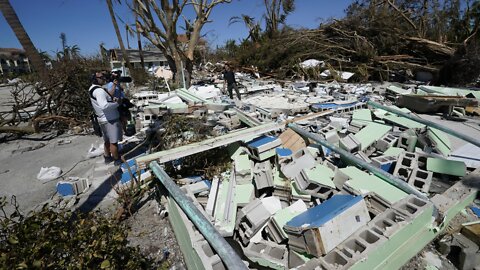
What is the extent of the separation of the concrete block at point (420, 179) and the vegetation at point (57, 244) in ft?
10.6

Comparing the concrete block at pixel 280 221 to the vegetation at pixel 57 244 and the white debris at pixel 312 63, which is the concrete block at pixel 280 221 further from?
the white debris at pixel 312 63

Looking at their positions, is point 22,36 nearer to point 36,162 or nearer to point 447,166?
point 36,162

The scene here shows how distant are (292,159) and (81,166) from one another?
380 cm

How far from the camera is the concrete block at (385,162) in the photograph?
344 cm

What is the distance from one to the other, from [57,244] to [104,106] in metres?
2.47

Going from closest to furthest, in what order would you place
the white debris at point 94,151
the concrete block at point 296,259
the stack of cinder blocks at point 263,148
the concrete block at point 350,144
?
the concrete block at point 296,259 → the stack of cinder blocks at point 263,148 → the concrete block at point 350,144 → the white debris at point 94,151

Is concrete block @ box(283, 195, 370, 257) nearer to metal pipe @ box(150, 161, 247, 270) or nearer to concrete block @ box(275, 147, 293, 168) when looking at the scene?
metal pipe @ box(150, 161, 247, 270)

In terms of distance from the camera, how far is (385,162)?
3.48 metres

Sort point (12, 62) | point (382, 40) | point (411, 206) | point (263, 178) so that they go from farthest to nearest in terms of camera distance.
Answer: point (12, 62), point (382, 40), point (263, 178), point (411, 206)

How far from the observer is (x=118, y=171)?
4.04 m

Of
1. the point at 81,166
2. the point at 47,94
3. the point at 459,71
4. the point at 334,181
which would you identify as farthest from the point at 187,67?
the point at 459,71

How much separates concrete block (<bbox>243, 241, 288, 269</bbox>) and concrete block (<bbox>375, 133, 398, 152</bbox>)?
8.97 feet

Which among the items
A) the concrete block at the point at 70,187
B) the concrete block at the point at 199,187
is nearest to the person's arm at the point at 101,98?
the concrete block at the point at 70,187

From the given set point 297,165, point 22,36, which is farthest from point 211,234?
point 22,36
